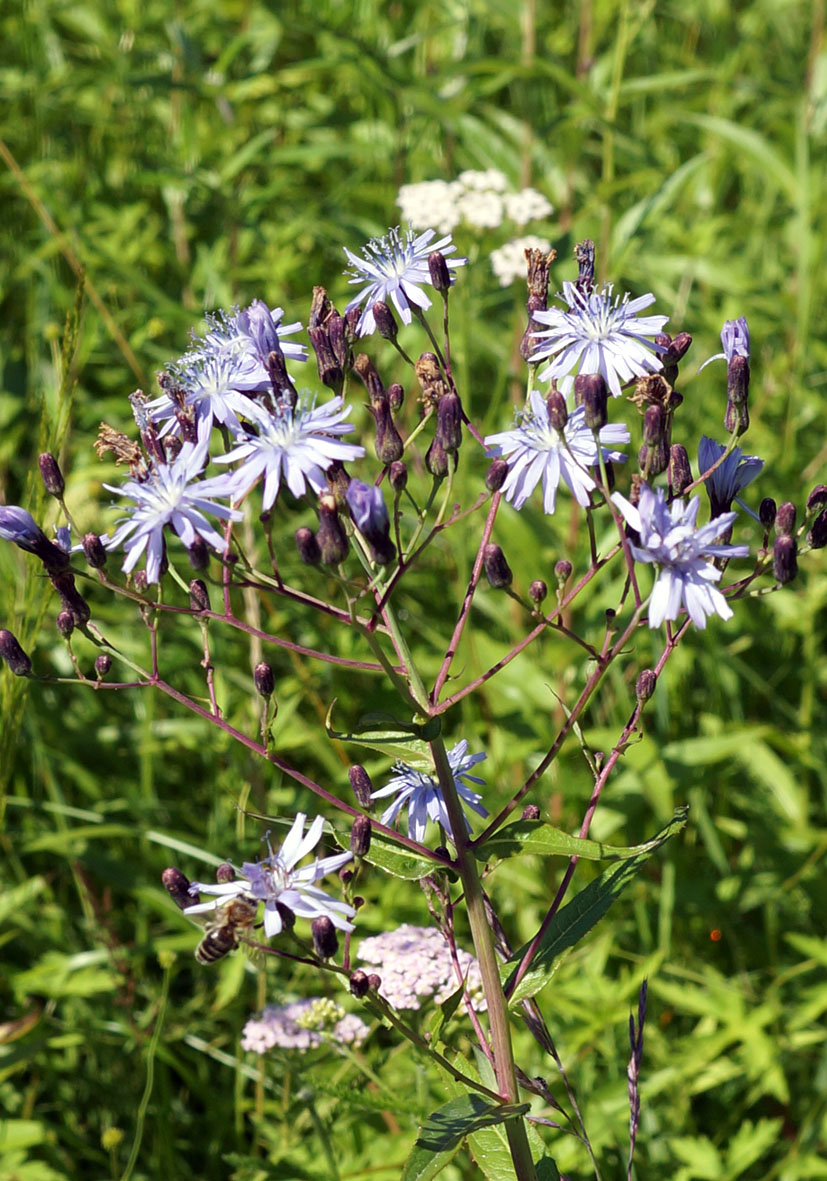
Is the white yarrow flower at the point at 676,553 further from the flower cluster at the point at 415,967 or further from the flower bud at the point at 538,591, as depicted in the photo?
the flower cluster at the point at 415,967

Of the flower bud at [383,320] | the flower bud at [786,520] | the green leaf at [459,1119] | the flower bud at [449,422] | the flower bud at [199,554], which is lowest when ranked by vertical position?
the green leaf at [459,1119]

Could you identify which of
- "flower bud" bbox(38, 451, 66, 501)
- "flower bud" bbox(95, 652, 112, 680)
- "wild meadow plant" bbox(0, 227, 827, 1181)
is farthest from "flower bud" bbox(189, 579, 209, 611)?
"flower bud" bbox(38, 451, 66, 501)

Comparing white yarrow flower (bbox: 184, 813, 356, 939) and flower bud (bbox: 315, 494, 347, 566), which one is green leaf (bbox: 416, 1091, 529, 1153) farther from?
flower bud (bbox: 315, 494, 347, 566)

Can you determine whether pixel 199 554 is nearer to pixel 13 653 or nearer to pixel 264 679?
pixel 264 679

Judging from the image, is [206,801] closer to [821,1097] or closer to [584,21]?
[821,1097]

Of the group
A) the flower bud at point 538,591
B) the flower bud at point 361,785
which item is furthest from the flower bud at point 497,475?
the flower bud at point 361,785
